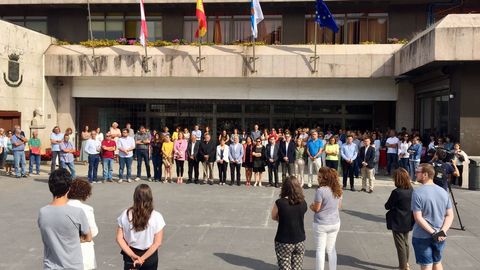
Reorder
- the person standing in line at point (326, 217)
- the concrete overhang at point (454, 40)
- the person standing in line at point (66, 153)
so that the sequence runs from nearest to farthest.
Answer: the person standing in line at point (326, 217) → the person standing in line at point (66, 153) → the concrete overhang at point (454, 40)

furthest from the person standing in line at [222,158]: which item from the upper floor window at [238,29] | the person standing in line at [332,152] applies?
the upper floor window at [238,29]

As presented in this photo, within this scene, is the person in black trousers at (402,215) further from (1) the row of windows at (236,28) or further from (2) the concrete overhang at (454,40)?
(1) the row of windows at (236,28)

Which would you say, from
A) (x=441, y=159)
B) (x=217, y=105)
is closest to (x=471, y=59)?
(x=441, y=159)

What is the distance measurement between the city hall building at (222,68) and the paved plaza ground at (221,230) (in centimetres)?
850

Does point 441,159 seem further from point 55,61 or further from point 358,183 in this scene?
point 55,61

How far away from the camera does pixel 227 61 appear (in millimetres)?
21531

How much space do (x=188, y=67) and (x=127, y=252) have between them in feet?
59.4

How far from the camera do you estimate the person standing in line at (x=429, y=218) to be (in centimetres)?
509

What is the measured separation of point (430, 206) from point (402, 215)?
1063 mm

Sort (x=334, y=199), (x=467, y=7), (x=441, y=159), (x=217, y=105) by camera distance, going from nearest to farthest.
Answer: (x=334, y=199)
(x=441, y=159)
(x=467, y=7)
(x=217, y=105)

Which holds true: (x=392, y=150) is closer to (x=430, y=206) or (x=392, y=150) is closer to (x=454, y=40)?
(x=454, y=40)

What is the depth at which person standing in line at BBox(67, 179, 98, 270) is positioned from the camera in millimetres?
4234

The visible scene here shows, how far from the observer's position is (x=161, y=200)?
1136 cm

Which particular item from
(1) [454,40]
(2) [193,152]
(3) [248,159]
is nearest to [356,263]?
(3) [248,159]
